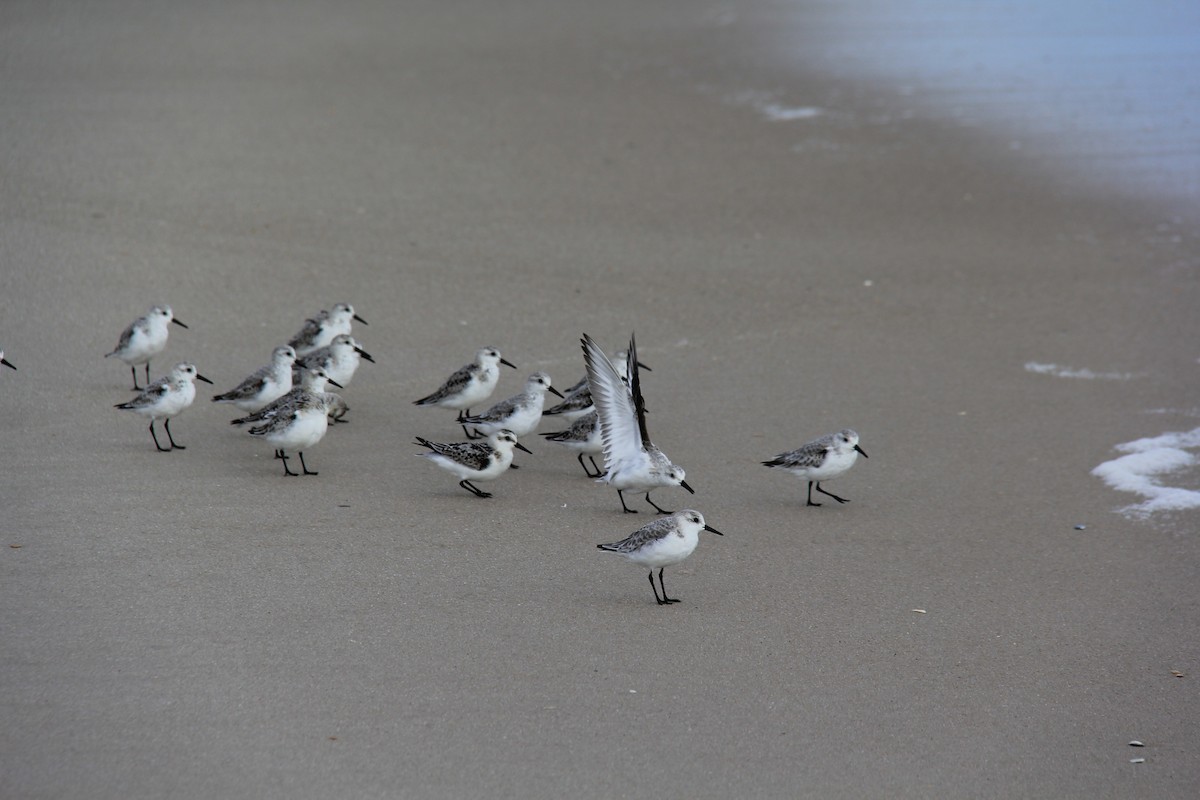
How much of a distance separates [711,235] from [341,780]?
26.0ft

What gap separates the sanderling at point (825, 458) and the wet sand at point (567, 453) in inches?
9.3

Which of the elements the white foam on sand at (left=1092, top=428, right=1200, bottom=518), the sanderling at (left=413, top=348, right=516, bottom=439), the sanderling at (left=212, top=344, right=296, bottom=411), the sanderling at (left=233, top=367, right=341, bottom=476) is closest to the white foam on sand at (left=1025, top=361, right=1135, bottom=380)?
the white foam on sand at (left=1092, top=428, right=1200, bottom=518)

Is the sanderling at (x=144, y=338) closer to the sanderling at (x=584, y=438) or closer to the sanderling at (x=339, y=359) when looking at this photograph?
the sanderling at (x=339, y=359)

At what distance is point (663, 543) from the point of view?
6.05 m

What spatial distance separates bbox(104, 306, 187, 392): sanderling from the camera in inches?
340

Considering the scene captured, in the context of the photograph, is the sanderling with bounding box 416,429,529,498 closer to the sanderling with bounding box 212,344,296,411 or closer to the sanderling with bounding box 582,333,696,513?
the sanderling with bounding box 582,333,696,513

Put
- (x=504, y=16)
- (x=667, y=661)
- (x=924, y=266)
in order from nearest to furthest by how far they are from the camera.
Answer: (x=667, y=661), (x=924, y=266), (x=504, y=16)

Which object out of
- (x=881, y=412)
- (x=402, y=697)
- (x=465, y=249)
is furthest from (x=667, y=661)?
(x=465, y=249)

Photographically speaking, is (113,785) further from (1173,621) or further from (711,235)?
(711,235)

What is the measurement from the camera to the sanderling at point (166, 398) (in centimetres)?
778

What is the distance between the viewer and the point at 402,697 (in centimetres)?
515

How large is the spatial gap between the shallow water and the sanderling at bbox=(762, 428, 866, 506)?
6.61 meters

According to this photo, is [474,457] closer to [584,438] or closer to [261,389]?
[584,438]

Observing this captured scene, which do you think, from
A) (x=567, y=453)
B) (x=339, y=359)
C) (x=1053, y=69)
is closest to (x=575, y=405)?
(x=567, y=453)
